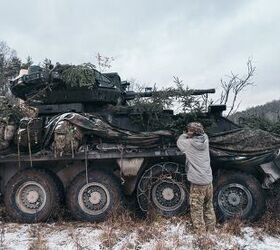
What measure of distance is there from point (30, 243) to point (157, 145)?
10.1ft

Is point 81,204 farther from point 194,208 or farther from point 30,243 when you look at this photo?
point 194,208

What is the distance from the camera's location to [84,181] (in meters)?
9.00

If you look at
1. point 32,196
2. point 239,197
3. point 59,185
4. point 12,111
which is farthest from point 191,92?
point 32,196

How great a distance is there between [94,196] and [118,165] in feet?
2.63

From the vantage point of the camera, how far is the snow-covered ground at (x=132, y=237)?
280 inches

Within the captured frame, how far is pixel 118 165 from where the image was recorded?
896 cm

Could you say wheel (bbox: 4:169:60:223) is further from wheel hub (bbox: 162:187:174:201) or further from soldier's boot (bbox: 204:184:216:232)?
soldier's boot (bbox: 204:184:216:232)

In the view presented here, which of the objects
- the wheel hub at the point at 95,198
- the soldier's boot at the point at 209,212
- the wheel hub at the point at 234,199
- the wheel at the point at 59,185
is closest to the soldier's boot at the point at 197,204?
the soldier's boot at the point at 209,212

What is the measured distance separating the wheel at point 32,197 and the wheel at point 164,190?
1.83 meters

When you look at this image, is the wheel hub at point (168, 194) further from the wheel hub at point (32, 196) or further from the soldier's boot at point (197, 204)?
the wheel hub at point (32, 196)

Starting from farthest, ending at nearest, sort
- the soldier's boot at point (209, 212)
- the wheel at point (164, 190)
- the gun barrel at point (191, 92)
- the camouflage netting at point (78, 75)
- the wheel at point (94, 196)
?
1. the camouflage netting at point (78, 75)
2. the gun barrel at point (191, 92)
3. the wheel at point (94, 196)
4. the wheel at point (164, 190)
5. the soldier's boot at point (209, 212)

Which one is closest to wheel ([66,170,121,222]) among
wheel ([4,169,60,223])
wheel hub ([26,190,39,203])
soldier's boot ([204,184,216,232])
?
wheel ([4,169,60,223])

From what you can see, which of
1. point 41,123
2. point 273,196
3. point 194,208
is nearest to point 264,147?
point 273,196

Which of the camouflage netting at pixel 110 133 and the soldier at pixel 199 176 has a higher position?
the camouflage netting at pixel 110 133
